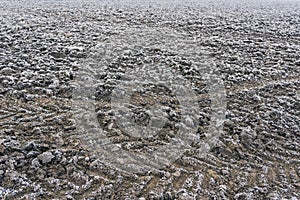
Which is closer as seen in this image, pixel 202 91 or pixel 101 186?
pixel 101 186

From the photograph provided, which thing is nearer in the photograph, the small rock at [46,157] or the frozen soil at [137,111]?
the frozen soil at [137,111]

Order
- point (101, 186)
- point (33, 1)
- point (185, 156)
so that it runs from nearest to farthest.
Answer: point (101, 186) < point (185, 156) < point (33, 1)

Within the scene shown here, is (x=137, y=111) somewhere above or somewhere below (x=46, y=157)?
above

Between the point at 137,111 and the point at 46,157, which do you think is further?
the point at 137,111

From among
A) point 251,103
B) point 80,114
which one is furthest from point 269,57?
point 80,114

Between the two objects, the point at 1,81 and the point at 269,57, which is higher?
the point at 269,57

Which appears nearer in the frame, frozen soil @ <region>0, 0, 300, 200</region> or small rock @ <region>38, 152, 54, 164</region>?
frozen soil @ <region>0, 0, 300, 200</region>

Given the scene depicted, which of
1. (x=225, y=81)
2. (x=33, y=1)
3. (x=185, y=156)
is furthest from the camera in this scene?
(x=33, y=1)

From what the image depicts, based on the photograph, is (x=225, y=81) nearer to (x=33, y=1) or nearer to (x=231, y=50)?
(x=231, y=50)
